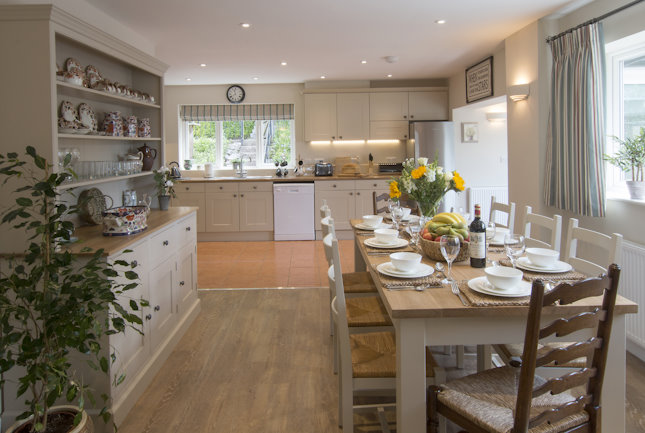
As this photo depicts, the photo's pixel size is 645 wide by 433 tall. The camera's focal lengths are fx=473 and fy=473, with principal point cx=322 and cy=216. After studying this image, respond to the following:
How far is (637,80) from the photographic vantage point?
11.5ft

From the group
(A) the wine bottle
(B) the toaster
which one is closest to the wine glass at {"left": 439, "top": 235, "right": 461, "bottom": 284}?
(A) the wine bottle

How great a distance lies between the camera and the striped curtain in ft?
11.3

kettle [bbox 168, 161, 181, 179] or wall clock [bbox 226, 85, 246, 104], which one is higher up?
wall clock [bbox 226, 85, 246, 104]

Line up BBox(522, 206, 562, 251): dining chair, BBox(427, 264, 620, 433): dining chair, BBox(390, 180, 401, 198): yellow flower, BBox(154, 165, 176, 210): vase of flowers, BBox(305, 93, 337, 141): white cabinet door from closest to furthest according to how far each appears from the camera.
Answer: BBox(427, 264, 620, 433): dining chair < BBox(522, 206, 562, 251): dining chair < BBox(390, 180, 401, 198): yellow flower < BBox(154, 165, 176, 210): vase of flowers < BBox(305, 93, 337, 141): white cabinet door

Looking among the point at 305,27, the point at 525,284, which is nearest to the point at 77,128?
the point at 305,27

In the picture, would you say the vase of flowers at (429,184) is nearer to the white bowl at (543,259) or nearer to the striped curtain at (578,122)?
the white bowl at (543,259)

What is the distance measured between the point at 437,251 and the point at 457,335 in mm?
700

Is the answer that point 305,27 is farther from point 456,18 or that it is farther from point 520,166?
point 520,166

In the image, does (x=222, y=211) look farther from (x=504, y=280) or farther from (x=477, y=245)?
(x=504, y=280)

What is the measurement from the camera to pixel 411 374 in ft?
5.36

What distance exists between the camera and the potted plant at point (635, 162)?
3.20 m

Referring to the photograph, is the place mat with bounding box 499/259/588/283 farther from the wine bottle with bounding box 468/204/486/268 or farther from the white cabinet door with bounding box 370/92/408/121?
the white cabinet door with bounding box 370/92/408/121

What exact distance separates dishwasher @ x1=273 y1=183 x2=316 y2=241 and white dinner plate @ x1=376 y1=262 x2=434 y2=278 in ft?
16.3

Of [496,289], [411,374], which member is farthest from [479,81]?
[411,374]
